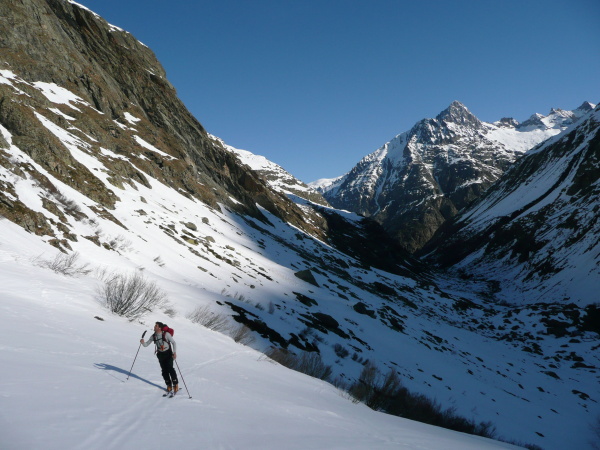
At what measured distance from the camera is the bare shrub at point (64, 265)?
9266 millimetres

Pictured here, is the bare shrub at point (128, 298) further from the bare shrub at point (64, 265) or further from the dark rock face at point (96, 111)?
the dark rock face at point (96, 111)

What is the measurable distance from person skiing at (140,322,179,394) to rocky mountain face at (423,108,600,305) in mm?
61111

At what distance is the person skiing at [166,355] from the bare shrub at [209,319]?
16.6 feet

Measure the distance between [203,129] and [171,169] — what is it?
26.1 m

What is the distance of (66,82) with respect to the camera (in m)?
32.1

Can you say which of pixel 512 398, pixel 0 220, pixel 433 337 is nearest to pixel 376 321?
pixel 433 337

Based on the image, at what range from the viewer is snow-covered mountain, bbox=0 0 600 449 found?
469cm

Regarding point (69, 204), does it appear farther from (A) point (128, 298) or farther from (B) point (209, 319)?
(B) point (209, 319)

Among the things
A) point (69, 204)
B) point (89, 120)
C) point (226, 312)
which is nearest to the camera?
point (226, 312)

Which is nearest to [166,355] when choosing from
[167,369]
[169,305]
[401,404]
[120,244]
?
[167,369]

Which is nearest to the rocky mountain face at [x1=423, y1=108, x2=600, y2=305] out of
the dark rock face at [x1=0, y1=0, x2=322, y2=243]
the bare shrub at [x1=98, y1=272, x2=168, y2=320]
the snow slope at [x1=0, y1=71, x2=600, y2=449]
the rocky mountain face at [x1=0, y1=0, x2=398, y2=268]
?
the snow slope at [x1=0, y1=71, x2=600, y2=449]

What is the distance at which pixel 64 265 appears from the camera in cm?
964

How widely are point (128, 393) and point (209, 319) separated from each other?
638 cm

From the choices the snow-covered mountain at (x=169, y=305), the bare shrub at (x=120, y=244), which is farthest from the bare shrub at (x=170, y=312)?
the bare shrub at (x=120, y=244)
